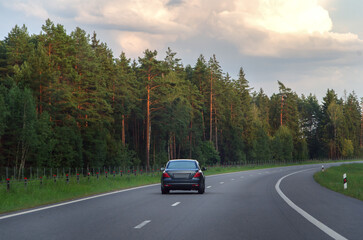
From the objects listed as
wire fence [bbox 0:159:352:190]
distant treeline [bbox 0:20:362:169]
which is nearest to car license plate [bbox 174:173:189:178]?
wire fence [bbox 0:159:352:190]

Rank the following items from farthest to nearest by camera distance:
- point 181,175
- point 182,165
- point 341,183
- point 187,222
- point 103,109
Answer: point 103,109, point 341,183, point 182,165, point 181,175, point 187,222

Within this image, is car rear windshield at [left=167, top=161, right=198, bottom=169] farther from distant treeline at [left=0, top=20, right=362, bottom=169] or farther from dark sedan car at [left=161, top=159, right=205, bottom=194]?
distant treeline at [left=0, top=20, right=362, bottom=169]

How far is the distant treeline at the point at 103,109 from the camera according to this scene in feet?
215

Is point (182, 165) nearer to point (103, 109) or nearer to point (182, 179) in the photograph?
point (182, 179)

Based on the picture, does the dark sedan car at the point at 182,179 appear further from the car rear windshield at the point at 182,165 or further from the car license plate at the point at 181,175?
the car rear windshield at the point at 182,165

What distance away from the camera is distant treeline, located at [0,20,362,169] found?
65.6m

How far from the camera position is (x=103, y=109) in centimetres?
8150

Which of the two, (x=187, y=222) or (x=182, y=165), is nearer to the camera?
(x=187, y=222)

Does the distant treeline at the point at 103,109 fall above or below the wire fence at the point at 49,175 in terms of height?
above

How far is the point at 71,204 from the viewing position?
18797 millimetres

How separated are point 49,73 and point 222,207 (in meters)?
54.5

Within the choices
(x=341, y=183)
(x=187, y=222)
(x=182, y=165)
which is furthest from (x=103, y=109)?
(x=187, y=222)

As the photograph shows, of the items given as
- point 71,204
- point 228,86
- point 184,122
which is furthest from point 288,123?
point 71,204

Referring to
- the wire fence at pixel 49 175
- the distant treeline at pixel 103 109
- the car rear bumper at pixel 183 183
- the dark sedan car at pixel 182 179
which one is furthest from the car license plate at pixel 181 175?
the distant treeline at pixel 103 109
